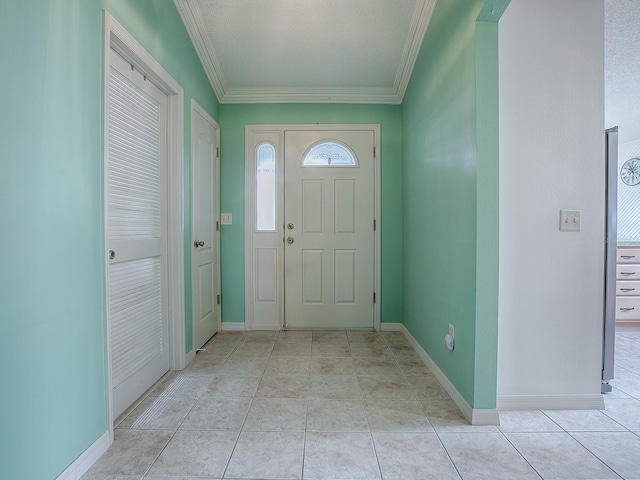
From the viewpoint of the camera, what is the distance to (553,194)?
171 centimetres

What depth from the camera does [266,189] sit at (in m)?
3.18

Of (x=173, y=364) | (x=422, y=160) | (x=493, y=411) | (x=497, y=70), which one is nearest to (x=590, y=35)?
(x=497, y=70)

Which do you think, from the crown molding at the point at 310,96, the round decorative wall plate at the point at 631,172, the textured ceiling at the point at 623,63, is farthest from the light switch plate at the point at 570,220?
the round decorative wall plate at the point at 631,172

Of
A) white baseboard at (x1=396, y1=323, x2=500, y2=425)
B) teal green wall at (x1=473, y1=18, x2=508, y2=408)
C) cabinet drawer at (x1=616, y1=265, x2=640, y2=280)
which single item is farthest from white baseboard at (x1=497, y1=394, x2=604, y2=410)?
cabinet drawer at (x1=616, y1=265, x2=640, y2=280)

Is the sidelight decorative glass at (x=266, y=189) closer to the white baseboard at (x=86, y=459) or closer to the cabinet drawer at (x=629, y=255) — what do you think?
the white baseboard at (x=86, y=459)

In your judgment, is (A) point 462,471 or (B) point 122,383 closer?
(A) point 462,471

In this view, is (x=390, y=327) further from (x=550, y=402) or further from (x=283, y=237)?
(x=550, y=402)

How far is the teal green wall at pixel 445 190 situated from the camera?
1647 mm

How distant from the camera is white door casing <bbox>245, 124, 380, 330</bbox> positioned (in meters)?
3.14

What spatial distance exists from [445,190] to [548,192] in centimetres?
54

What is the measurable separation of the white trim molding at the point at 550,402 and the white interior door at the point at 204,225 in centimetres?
220

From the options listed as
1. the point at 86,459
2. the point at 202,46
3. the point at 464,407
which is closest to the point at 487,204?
the point at 464,407

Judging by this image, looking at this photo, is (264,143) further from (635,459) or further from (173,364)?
(635,459)

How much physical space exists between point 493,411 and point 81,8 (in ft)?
8.75
